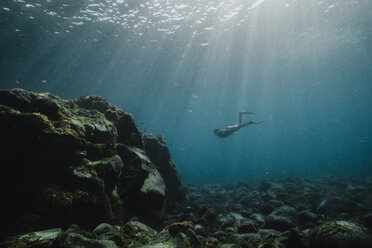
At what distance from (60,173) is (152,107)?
166 feet

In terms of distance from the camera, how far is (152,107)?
5394 cm

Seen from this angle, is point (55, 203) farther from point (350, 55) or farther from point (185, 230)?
point (350, 55)

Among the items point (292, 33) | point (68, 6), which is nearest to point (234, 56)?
point (292, 33)

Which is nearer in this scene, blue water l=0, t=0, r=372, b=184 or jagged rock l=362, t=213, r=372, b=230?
jagged rock l=362, t=213, r=372, b=230

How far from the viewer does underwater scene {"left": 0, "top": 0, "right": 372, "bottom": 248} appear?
148 inches

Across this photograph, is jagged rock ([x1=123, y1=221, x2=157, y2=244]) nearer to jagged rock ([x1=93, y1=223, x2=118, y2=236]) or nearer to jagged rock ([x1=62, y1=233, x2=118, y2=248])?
jagged rock ([x1=93, y1=223, x2=118, y2=236])

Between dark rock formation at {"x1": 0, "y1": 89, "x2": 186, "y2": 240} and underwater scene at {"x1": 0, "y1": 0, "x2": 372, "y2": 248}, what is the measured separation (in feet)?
0.10

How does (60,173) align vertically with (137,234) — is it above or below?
above

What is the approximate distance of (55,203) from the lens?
367 centimetres

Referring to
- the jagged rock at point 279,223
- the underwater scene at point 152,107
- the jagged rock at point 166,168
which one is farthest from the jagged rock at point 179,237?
the jagged rock at point 166,168

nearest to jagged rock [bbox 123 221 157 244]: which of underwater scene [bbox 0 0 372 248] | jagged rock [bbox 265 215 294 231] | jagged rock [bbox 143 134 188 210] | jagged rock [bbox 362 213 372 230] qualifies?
underwater scene [bbox 0 0 372 248]

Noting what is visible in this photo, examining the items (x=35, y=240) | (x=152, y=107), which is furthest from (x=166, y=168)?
(x=152, y=107)

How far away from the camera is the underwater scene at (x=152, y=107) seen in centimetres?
376

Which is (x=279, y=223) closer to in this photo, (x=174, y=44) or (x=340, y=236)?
(x=340, y=236)
